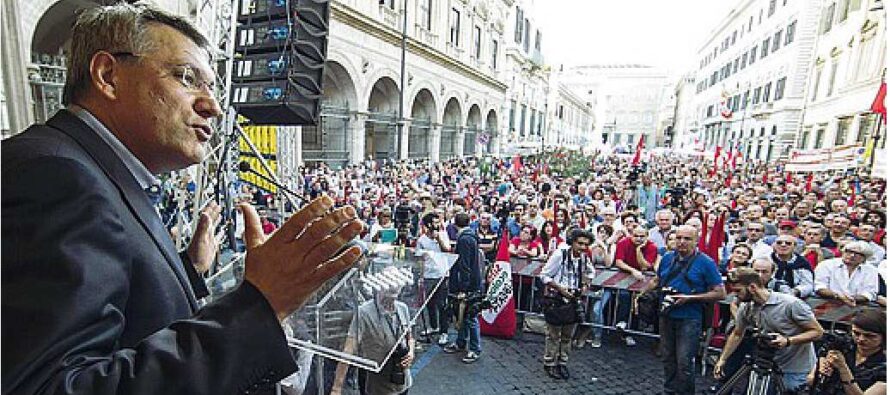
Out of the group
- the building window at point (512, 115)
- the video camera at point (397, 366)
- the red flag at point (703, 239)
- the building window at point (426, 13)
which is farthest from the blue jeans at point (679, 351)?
the building window at point (512, 115)

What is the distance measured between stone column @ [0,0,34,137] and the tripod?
7.17 meters

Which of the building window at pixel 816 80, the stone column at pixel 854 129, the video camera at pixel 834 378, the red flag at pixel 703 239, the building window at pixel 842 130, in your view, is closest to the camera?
the video camera at pixel 834 378

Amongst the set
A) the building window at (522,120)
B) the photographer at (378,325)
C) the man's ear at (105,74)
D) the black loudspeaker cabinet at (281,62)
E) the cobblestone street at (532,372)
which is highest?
the building window at (522,120)

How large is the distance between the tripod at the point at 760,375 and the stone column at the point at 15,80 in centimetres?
717

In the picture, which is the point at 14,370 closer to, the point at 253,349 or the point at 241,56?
the point at 253,349

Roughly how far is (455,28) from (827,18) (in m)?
23.3

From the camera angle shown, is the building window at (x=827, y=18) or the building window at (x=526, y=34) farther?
the building window at (x=526, y=34)

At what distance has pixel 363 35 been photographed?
1788 centimetres

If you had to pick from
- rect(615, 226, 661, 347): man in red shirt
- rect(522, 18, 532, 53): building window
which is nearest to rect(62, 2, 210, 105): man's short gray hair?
rect(615, 226, 661, 347): man in red shirt

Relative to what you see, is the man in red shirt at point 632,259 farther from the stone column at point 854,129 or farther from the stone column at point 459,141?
the stone column at point 459,141

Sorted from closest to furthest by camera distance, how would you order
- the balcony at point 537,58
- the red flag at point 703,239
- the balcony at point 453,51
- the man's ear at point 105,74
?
the man's ear at point 105,74, the red flag at point 703,239, the balcony at point 453,51, the balcony at point 537,58

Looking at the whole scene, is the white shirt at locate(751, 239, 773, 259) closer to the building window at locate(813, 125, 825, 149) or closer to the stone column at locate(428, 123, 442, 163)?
the stone column at locate(428, 123, 442, 163)

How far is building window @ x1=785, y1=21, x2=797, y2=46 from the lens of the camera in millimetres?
33375

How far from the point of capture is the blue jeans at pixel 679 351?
4574 mm
